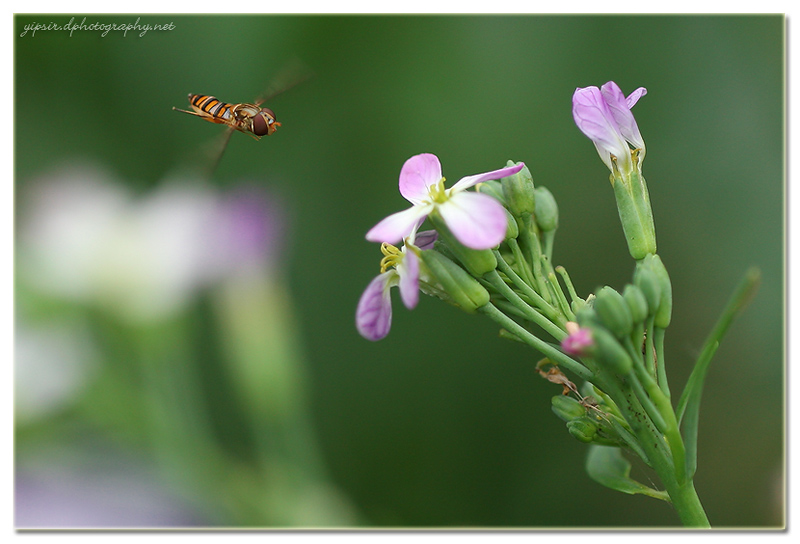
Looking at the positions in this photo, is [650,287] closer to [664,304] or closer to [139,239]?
[664,304]

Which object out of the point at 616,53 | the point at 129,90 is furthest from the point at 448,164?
the point at 129,90

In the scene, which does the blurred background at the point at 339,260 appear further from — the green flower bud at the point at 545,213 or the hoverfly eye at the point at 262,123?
the green flower bud at the point at 545,213

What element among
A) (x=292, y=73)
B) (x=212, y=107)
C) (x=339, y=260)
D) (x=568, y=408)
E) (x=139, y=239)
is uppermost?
(x=292, y=73)

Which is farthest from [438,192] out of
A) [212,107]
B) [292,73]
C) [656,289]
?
[292,73]

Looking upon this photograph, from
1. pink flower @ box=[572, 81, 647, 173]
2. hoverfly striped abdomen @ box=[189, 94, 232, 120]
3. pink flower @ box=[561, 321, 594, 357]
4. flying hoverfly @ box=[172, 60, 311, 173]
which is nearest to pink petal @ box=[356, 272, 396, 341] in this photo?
pink flower @ box=[561, 321, 594, 357]

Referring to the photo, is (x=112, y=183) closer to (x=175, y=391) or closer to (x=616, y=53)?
(x=175, y=391)

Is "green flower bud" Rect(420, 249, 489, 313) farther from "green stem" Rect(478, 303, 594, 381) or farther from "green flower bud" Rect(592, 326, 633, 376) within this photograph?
"green flower bud" Rect(592, 326, 633, 376)
